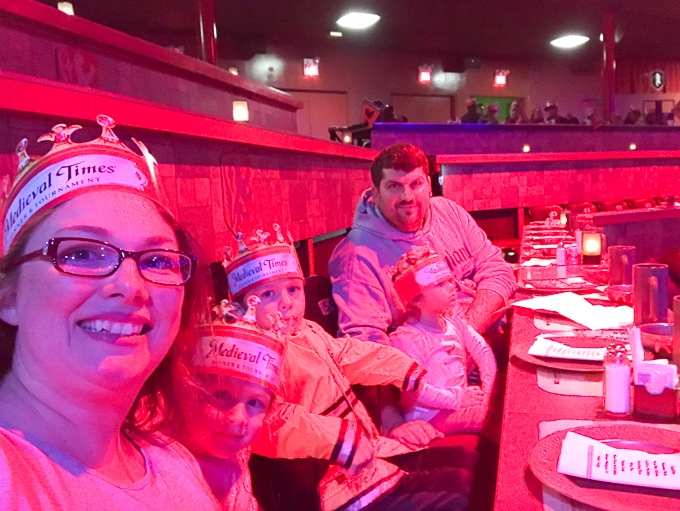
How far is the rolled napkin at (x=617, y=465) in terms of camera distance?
3.26ft

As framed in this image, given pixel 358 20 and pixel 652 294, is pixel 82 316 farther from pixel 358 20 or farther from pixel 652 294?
pixel 358 20

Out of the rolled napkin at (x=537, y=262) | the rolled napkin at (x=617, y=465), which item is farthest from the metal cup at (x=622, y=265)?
the rolled napkin at (x=617, y=465)

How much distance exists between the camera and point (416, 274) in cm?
229

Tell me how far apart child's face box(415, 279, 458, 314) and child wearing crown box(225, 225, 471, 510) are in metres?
0.41

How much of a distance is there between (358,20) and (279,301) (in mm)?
9224

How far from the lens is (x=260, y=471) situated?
137cm

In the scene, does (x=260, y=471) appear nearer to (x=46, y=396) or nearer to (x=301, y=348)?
(x=301, y=348)

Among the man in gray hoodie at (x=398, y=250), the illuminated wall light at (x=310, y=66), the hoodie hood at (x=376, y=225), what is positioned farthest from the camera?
the illuminated wall light at (x=310, y=66)

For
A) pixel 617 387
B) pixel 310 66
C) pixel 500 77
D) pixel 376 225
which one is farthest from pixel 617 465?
pixel 500 77

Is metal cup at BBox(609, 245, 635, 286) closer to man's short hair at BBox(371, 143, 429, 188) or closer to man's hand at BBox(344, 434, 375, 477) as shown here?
man's short hair at BBox(371, 143, 429, 188)

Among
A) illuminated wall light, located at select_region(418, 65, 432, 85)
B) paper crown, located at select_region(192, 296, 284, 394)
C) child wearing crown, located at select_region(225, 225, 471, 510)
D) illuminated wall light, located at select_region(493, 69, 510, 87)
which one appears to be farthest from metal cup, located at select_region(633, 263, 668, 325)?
illuminated wall light, located at select_region(493, 69, 510, 87)

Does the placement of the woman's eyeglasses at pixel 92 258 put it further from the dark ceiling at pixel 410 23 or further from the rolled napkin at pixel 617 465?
the dark ceiling at pixel 410 23

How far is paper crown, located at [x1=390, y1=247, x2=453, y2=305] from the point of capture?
2.28m

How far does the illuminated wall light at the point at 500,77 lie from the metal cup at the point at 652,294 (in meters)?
12.4
